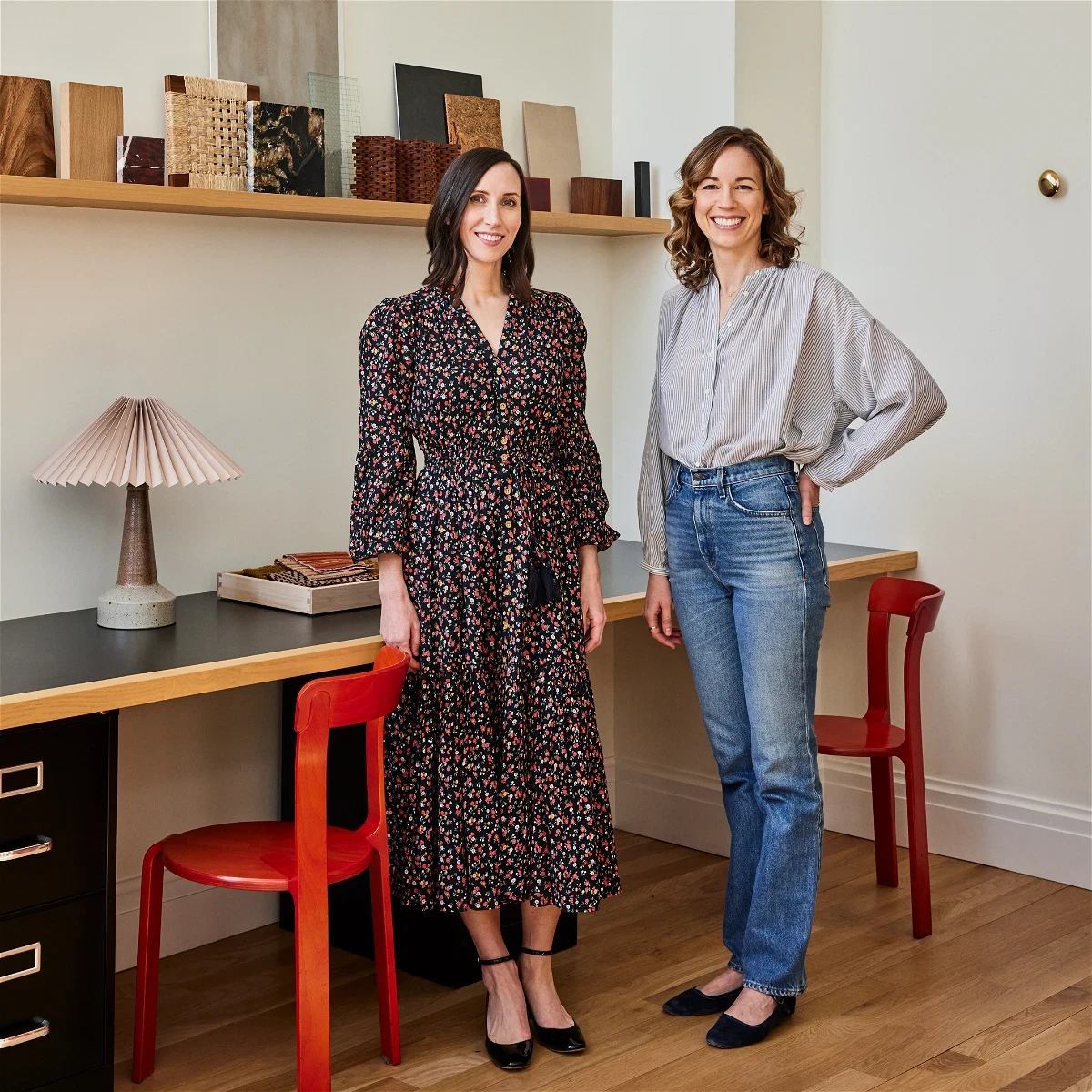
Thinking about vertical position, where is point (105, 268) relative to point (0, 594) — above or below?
above

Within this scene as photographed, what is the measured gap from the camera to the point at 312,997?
2.18m

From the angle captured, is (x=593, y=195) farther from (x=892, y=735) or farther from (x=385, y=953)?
(x=385, y=953)

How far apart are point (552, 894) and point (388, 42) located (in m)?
1.91

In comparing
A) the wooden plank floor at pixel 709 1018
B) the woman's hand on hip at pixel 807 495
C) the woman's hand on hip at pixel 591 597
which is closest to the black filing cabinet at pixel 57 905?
the wooden plank floor at pixel 709 1018

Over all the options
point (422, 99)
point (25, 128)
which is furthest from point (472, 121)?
point (25, 128)

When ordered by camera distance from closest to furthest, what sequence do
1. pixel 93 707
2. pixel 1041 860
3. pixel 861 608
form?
pixel 93 707, pixel 1041 860, pixel 861 608

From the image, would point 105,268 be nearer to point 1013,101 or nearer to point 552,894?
point 552,894

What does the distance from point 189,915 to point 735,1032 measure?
121cm

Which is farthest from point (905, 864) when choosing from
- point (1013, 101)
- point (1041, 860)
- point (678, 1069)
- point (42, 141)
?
point (42, 141)

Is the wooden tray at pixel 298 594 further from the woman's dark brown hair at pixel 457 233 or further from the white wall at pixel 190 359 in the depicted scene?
the woman's dark brown hair at pixel 457 233

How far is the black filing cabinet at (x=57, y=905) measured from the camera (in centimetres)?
209

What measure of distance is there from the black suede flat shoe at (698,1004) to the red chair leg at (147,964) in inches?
37.4

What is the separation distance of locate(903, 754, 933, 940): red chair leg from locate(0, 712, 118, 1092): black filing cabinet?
169cm

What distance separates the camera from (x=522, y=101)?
3.44 metres
